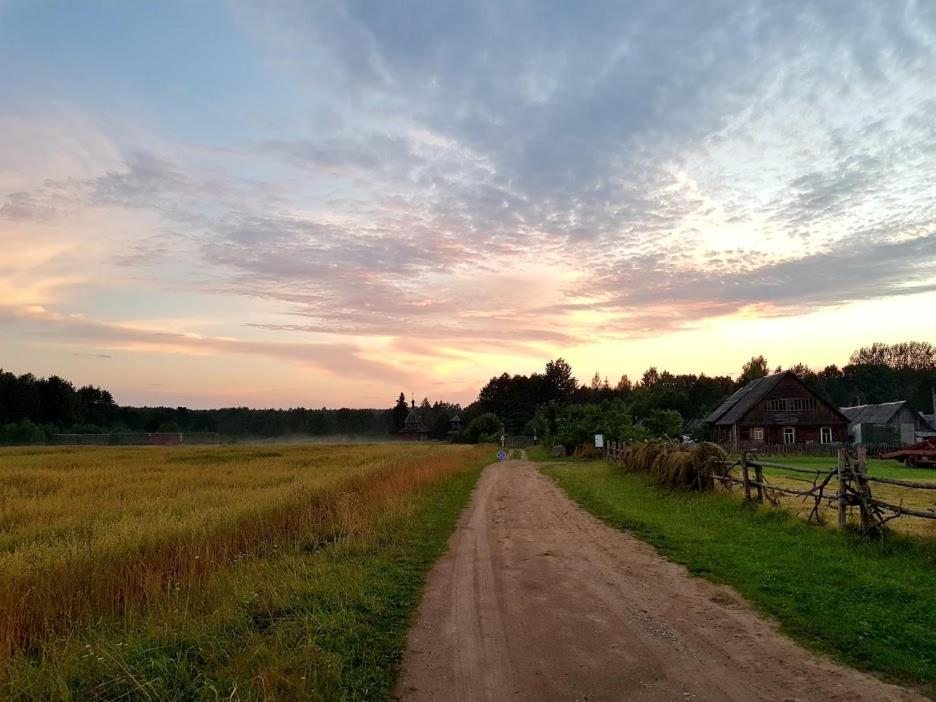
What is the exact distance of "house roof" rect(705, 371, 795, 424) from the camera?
193ft

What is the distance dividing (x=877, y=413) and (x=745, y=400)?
51.2 ft

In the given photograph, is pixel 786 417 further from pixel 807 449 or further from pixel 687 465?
pixel 687 465

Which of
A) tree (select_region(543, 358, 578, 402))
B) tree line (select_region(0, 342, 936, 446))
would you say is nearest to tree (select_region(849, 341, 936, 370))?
tree line (select_region(0, 342, 936, 446))

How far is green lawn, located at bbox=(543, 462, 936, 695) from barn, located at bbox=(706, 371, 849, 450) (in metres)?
45.8

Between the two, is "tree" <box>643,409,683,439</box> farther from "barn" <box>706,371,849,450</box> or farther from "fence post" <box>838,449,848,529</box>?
"fence post" <box>838,449,848,529</box>

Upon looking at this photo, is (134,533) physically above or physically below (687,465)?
below

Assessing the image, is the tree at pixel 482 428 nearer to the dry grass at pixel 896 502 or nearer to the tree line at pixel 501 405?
the tree line at pixel 501 405

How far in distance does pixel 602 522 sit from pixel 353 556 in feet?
22.9

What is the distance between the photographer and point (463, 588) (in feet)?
30.4

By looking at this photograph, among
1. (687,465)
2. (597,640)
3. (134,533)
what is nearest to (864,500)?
(597,640)

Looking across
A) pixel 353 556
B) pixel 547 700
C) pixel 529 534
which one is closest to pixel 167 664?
pixel 547 700

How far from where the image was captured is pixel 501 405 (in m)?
117

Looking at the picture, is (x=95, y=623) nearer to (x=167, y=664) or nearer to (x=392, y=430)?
(x=167, y=664)

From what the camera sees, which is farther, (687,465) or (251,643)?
(687,465)
